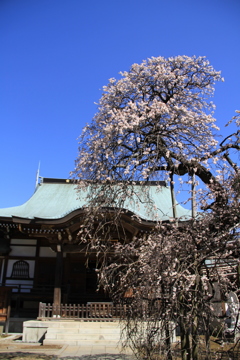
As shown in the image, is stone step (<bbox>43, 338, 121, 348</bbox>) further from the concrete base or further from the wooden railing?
the wooden railing

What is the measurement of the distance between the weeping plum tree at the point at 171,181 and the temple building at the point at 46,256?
3.87 metres

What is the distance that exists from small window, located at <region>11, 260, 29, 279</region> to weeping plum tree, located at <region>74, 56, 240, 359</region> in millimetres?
7099

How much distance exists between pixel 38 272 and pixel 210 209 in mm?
9510

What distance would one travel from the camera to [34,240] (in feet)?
42.6

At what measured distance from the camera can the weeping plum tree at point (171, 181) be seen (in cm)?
398

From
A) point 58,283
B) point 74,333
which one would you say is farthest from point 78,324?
point 58,283

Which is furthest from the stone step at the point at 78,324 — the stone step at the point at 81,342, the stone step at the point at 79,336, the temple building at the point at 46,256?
the temple building at the point at 46,256

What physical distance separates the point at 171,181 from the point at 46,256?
8.52m

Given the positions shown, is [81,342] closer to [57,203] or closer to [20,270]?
[20,270]

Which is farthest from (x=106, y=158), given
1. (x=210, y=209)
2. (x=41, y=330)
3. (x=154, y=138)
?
(x=41, y=330)

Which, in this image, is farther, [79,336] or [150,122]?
[79,336]

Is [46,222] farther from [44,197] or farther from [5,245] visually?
[44,197]

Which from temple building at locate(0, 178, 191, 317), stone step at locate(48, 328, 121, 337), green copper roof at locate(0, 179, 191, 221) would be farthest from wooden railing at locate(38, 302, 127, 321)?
green copper roof at locate(0, 179, 191, 221)

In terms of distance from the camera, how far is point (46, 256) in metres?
12.7
